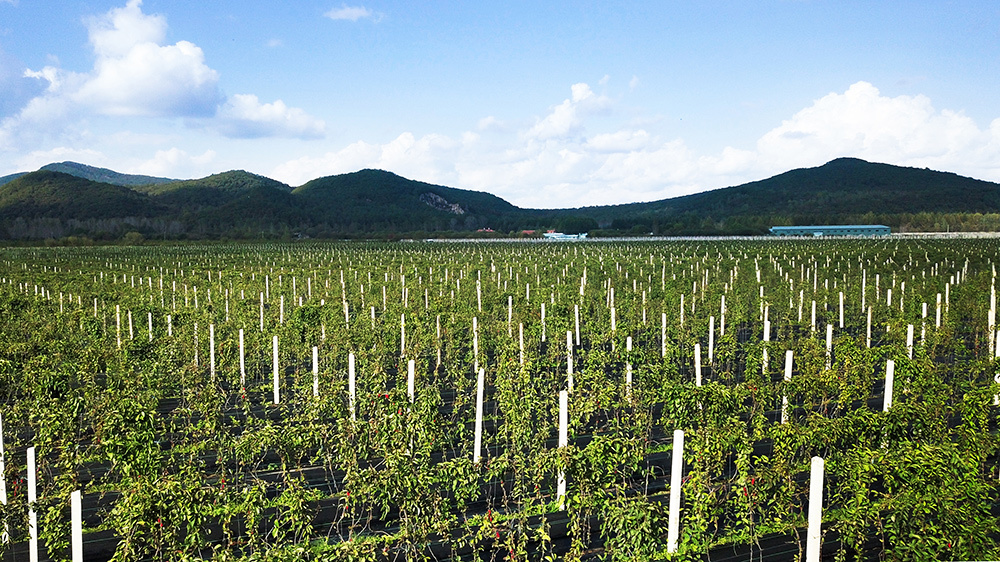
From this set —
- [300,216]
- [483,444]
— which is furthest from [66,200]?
[483,444]

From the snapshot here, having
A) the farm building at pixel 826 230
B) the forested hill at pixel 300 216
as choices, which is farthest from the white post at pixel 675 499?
the forested hill at pixel 300 216

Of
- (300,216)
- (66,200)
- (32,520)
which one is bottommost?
(32,520)

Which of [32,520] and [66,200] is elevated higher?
[66,200]

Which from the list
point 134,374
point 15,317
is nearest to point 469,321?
point 134,374

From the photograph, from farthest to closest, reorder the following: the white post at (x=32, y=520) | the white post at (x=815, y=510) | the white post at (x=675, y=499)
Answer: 1. the white post at (x=675, y=499)
2. the white post at (x=32, y=520)
3. the white post at (x=815, y=510)

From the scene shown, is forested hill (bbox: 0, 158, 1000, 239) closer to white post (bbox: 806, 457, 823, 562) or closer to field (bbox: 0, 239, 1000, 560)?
field (bbox: 0, 239, 1000, 560)

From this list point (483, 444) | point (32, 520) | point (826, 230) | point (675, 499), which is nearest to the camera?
point (32, 520)

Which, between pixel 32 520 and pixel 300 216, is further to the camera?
pixel 300 216

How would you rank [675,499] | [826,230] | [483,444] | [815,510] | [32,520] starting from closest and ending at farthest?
[815,510] < [32,520] < [675,499] < [483,444] < [826,230]

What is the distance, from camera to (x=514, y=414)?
825 centimetres

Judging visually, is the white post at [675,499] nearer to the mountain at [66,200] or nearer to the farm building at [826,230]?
the farm building at [826,230]

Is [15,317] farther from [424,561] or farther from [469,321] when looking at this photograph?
[424,561]

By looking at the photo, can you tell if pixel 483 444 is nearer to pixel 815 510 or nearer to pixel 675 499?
pixel 675 499

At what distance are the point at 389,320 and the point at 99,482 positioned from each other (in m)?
8.80
